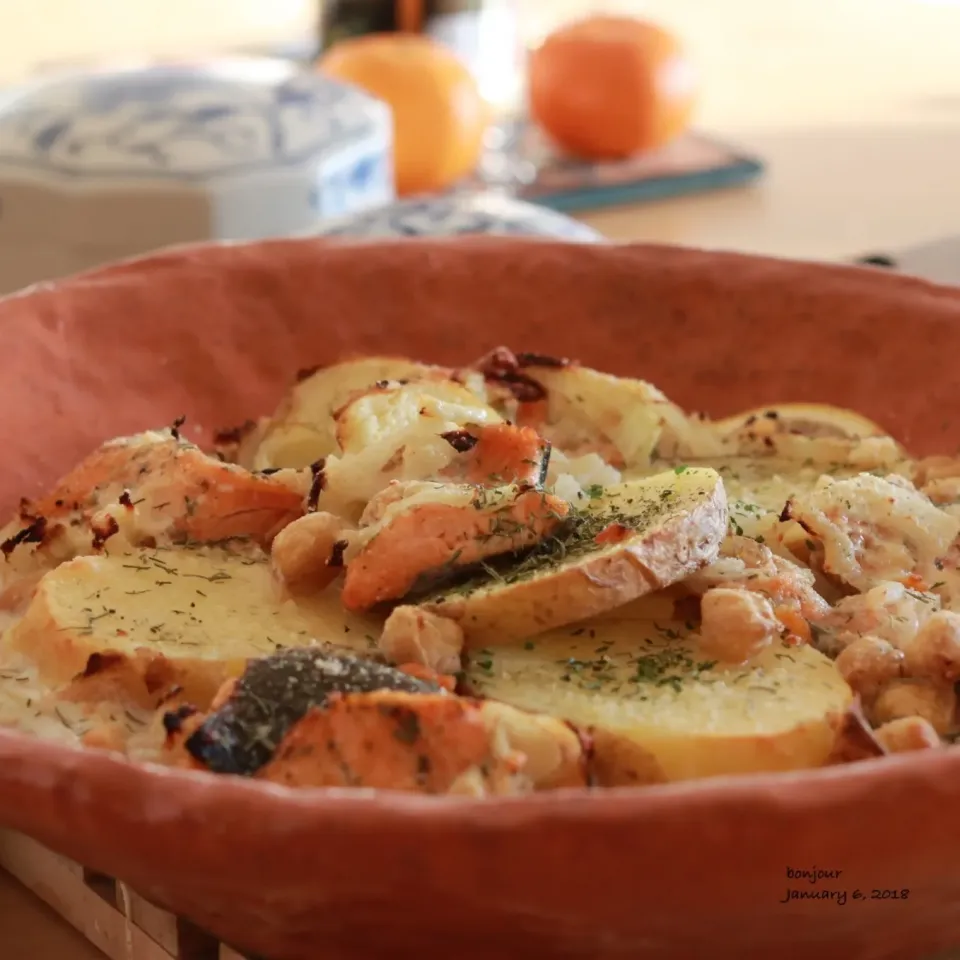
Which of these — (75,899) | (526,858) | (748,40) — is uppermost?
(526,858)

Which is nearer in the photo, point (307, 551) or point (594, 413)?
point (307, 551)

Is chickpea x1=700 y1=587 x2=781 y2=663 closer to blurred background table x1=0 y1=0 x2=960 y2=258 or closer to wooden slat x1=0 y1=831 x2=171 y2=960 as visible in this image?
wooden slat x1=0 y1=831 x2=171 y2=960

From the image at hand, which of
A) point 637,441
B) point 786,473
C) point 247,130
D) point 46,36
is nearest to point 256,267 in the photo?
point 637,441

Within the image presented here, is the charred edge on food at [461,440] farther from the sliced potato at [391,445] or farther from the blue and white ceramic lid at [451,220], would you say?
the blue and white ceramic lid at [451,220]

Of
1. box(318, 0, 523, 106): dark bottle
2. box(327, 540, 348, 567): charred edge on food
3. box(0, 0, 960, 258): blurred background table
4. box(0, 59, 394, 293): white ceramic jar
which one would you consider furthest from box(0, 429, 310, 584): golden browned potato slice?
box(318, 0, 523, 106): dark bottle

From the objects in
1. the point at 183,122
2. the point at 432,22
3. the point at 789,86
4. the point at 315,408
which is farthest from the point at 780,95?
the point at 315,408

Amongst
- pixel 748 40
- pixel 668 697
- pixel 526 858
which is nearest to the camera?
pixel 526 858

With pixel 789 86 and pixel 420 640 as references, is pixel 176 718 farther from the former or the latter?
pixel 789 86

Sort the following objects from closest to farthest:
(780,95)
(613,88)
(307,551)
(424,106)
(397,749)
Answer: (397,749) → (307,551) → (424,106) → (613,88) → (780,95)
